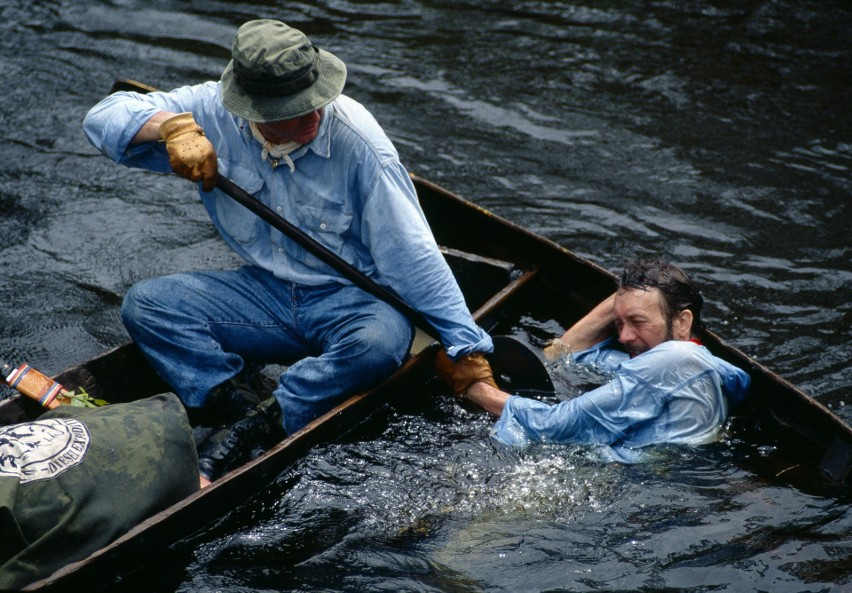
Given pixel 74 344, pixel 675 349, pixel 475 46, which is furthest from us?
pixel 475 46

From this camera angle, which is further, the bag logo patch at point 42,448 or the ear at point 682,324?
the ear at point 682,324

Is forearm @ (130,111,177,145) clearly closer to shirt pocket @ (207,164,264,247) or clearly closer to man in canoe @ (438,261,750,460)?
shirt pocket @ (207,164,264,247)

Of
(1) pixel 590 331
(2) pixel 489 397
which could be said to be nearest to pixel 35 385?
(2) pixel 489 397

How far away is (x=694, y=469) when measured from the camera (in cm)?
517

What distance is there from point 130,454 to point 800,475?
3.48 metres

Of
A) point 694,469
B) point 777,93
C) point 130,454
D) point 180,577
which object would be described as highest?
point 777,93

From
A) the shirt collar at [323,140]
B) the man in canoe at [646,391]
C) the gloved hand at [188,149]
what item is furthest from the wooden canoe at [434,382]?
the shirt collar at [323,140]

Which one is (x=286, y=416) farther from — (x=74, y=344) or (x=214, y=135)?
(x=74, y=344)

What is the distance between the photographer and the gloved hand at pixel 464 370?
5.31 m

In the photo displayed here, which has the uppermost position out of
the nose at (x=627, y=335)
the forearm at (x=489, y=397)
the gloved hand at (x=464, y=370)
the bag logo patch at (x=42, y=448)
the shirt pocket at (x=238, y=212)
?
the shirt pocket at (x=238, y=212)

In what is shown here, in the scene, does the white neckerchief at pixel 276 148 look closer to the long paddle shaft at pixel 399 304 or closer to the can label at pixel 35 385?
the long paddle shaft at pixel 399 304

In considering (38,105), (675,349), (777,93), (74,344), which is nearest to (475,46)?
(777,93)

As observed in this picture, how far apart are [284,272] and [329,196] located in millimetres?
519

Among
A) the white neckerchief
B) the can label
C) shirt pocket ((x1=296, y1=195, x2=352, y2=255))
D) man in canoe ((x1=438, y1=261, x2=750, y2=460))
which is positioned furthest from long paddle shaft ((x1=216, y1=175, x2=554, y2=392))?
the can label
